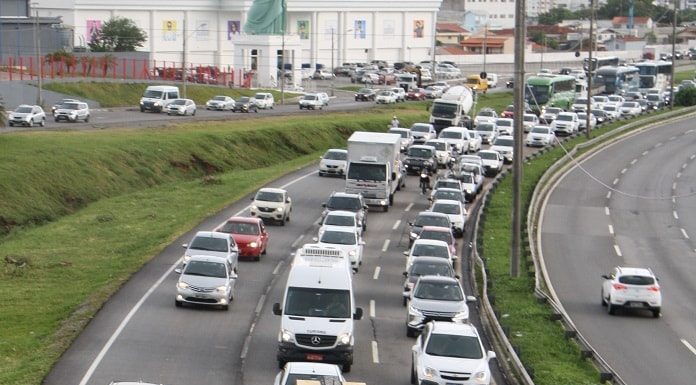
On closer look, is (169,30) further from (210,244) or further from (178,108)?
(210,244)

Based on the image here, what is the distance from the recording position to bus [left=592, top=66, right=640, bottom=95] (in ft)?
450

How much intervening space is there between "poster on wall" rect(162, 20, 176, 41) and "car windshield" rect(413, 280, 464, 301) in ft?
377

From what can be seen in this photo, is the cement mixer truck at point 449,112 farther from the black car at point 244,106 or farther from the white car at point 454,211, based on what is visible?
the white car at point 454,211

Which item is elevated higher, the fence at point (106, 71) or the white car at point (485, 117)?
the fence at point (106, 71)

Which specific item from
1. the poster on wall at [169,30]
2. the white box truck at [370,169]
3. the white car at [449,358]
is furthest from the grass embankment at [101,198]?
the poster on wall at [169,30]

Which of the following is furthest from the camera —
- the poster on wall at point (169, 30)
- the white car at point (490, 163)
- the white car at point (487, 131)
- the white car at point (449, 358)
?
the poster on wall at point (169, 30)

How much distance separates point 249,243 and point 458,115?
43.4 m

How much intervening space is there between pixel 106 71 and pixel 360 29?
5851 cm

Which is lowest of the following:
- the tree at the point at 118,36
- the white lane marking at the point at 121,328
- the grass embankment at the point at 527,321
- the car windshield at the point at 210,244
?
the grass embankment at the point at 527,321

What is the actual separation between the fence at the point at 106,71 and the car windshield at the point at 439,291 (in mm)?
70799

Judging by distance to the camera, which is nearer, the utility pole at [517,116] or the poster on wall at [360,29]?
the utility pole at [517,116]

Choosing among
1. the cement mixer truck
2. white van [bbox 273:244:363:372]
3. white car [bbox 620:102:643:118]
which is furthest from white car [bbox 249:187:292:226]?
white car [bbox 620:102:643:118]

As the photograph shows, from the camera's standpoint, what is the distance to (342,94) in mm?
136250

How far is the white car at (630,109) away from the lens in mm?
109631
